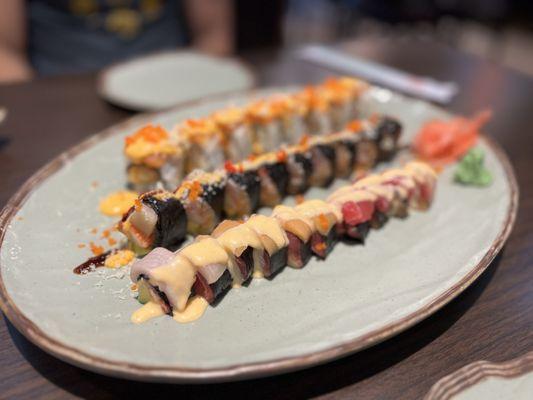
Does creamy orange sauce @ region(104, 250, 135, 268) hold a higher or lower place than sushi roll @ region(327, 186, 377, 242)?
lower

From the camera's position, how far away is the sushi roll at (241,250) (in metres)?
1.50

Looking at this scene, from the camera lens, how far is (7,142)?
2.40 m

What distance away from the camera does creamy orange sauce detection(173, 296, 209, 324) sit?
140 cm

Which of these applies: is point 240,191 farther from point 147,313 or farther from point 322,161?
point 147,313

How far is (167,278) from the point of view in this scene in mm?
1365

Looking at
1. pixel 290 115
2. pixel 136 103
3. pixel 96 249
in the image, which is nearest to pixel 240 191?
pixel 96 249

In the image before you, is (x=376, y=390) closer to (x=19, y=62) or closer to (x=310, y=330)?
(x=310, y=330)

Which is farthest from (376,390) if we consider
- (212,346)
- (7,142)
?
(7,142)

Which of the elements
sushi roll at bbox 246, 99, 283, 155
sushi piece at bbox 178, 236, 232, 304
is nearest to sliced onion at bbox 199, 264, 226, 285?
sushi piece at bbox 178, 236, 232, 304

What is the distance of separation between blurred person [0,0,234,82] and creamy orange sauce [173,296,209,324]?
243 centimetres

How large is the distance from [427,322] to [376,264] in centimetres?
26

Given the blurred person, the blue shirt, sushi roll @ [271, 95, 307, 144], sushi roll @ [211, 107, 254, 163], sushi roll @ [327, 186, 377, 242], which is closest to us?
sushi roll @ [327, 186, 377, 242]

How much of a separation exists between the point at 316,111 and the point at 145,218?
115cm

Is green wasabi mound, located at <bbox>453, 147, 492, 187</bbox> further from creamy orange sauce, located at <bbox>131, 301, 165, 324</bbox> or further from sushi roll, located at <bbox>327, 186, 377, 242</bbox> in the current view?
creamy orange sauce, located at <bbox>131, 301, 165, 324</bbox>
